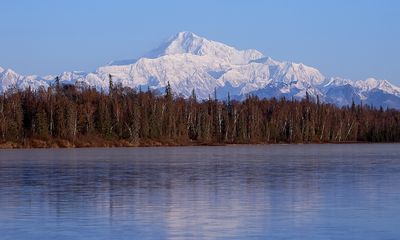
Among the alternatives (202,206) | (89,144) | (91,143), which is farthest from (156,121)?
Result: (202,206)

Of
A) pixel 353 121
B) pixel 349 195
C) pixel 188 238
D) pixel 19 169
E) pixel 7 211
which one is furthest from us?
pixel 353 121

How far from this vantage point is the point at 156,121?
146m

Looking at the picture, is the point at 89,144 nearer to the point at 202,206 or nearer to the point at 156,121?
the point at 156,121

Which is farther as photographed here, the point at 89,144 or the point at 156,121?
the point at 156,121

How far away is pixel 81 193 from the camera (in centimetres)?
3550

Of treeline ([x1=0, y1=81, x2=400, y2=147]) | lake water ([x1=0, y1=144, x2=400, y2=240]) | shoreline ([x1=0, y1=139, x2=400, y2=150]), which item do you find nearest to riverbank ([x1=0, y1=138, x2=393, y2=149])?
shoreline ([x1=0, y1=139, x2=400, y2=150])

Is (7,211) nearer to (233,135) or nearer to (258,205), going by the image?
(258,205)

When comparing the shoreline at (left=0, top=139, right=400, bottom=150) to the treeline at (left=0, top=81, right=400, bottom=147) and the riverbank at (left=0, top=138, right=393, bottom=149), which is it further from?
the treeline at (left=0, top=81, right=400, bottom=147)

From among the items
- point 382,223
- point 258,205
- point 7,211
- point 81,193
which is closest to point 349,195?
point 258,205

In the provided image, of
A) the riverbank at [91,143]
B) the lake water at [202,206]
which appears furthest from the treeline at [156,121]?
the lake water at [202,206]

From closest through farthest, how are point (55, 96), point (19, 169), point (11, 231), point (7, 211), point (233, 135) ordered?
point (11, 231) → point (7, 211) → point (19, 169) → point (55, 96) → point (233, 135)

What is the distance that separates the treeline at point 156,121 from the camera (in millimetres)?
134250

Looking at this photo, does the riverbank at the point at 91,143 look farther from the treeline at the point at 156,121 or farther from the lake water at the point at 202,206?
the lake water at the point at 202,206

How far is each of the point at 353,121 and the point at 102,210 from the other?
6302 inches
